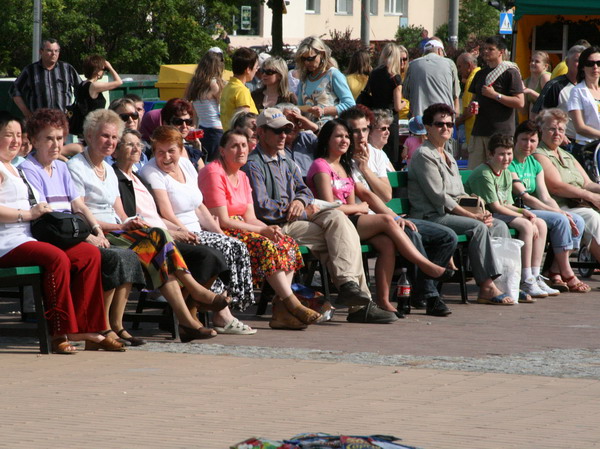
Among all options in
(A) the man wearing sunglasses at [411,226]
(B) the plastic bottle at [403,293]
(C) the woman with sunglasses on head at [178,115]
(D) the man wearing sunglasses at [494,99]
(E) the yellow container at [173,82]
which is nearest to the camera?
(B) the plastic bottle at [403,293]

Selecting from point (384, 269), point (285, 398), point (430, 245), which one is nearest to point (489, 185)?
point (430, 245)

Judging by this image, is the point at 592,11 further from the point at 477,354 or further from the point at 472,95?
the point at 477,354

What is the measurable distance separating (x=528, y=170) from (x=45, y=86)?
233 inches

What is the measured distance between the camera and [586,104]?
13.1 meters

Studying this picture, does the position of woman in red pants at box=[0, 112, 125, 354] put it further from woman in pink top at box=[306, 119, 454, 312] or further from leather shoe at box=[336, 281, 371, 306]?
woman in pink top at box=[306, 119, 454, 312]

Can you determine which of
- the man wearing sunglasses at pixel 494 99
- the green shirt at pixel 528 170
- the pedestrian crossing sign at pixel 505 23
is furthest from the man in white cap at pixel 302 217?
the pedestrian crossing sign at pixel 505 23

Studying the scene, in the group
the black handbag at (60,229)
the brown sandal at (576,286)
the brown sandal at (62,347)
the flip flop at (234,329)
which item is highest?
the black handbag at (60,229)

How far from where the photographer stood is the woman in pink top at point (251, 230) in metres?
8.91

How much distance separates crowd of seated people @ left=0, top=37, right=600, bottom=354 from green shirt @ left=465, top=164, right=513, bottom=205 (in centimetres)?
1

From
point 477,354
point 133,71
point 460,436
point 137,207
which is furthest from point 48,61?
point 133,71

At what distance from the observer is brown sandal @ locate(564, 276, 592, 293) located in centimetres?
1141

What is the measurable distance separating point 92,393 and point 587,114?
822 centimetres

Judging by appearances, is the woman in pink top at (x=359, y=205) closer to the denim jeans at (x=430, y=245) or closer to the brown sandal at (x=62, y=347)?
the denim jeans at (x=430, y=245)

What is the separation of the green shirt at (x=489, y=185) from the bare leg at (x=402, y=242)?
1.61m
